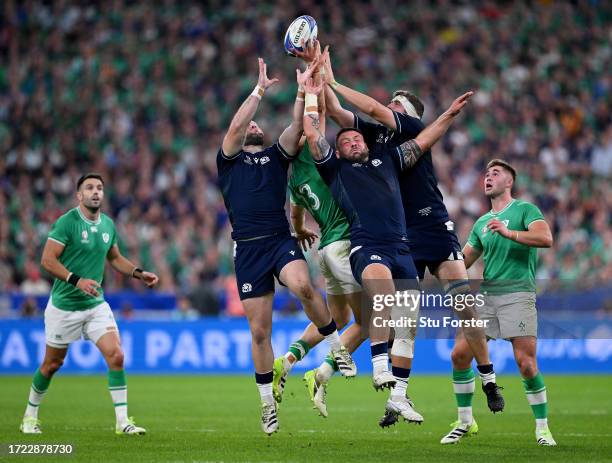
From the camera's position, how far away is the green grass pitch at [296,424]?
425 inches

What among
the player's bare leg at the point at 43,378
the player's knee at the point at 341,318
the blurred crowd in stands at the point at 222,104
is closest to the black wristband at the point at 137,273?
the player's bare leg at the point at 43,378

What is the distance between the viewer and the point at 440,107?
91.4ft

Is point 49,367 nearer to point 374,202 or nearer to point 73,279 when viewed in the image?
point 73,279

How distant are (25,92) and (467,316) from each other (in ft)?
64.3

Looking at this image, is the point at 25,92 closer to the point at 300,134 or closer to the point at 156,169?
the point at 156,169

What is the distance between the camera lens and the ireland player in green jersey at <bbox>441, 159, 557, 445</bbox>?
37.7 ft

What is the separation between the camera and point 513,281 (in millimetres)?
11758

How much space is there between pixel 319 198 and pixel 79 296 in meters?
3.19

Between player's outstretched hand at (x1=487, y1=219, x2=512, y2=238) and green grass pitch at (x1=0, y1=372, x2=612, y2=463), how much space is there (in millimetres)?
2203

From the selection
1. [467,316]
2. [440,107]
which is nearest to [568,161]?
[440,107]

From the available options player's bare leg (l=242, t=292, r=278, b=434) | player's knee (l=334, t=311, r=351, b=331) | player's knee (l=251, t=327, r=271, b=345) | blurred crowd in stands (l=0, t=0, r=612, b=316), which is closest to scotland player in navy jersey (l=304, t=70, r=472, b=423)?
player's bare leg (l=242, t=292, r=278, b=434)

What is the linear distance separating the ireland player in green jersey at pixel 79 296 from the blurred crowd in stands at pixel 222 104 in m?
10.2

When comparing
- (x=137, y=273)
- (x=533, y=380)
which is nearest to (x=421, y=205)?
(x=533, y=380)

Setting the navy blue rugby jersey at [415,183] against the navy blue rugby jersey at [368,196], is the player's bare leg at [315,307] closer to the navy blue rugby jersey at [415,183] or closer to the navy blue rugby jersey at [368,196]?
the navy blue rugby jersey at [368,196]
